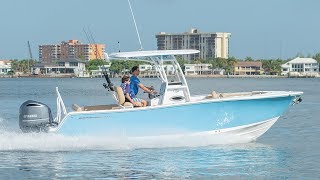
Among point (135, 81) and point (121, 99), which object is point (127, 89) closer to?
point (135, 81)

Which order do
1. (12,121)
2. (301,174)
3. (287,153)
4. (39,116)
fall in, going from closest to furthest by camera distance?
1. (301,174)
2. (39,116)
3. (287,153)
4. (12,121)

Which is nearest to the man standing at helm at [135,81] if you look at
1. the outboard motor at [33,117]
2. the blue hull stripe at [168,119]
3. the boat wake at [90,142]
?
the blue hull stripe at [168,119]

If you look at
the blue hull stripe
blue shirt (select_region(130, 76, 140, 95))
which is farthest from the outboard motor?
→ blue shirt (select_region(130, 76, 140, 95))

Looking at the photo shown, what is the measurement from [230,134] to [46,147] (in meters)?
5.03

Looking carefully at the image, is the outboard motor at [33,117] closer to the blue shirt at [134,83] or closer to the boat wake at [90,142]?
the boat wake at [90,142]

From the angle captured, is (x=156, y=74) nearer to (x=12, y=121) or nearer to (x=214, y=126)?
(x=214, y=126)

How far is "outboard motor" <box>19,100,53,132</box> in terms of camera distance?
67.9ft

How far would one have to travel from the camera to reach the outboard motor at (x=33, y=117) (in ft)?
67.9

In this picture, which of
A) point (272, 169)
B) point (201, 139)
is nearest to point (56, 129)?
point (201, 139)

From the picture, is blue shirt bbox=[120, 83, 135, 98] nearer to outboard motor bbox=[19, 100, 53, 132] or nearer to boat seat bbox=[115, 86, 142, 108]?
boat seat bbox=[115, 86, 142, 108]

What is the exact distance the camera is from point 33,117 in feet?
67.9

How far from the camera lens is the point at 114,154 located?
832 inches

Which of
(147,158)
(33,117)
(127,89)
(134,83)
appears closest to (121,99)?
(127,89)

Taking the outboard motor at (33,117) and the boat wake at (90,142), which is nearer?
the outboard motor at (33,117)
